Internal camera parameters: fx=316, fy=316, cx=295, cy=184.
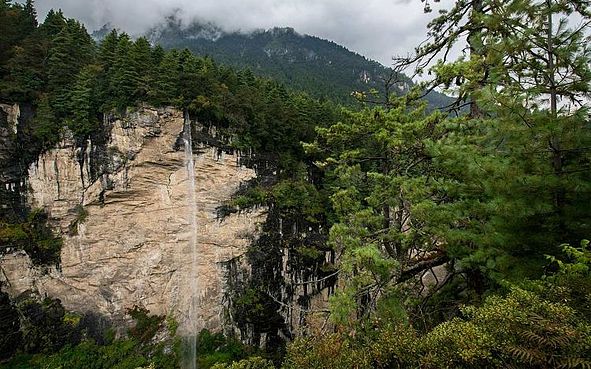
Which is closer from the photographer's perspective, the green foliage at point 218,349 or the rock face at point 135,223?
the rock face at point 135,223

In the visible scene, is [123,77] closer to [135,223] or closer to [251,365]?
[135,223]

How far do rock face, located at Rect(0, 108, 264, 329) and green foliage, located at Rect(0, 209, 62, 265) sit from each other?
384 mm

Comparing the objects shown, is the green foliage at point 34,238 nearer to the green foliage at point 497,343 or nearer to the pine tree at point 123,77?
the pine tree at point 123,77

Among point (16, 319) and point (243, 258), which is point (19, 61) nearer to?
point (16, 319)

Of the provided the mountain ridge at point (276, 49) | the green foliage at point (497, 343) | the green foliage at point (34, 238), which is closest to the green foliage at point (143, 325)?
the green foliage at point (34, 238)

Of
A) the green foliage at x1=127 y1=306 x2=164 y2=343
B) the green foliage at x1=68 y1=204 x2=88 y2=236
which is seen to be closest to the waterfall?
the green foliage at x1=127 y1=306 x2=164 y2=343

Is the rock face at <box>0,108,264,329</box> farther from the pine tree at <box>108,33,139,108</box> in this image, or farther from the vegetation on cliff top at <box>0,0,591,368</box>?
the vegetation on cliff top at <box>0,0,591,368</box>

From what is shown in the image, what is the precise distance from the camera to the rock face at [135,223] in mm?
16516

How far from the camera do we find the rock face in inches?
650

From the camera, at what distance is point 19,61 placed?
15.8 metres

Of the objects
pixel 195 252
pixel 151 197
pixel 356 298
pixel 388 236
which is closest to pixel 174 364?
pixel 195 252

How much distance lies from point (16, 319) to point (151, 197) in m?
8.44

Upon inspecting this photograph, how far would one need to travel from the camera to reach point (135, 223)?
17656 millimetres

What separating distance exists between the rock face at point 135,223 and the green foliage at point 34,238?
0.38m
